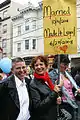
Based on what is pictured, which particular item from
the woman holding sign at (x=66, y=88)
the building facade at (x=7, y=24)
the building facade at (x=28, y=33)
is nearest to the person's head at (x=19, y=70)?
the woman holding sign at (x=66, y=88)

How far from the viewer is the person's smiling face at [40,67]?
3.59 meters

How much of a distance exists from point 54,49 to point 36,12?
28097mm

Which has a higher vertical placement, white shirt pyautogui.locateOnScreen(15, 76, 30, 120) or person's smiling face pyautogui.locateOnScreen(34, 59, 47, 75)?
person's smiling face pyautogui.locateOnScreen(34, 59, 47, 75)

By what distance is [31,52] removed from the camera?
30.5 meters

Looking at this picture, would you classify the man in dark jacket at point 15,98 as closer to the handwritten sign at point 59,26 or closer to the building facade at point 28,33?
the handwritten sign at point 59,26

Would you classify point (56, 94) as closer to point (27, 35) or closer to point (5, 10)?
point (27, 35)

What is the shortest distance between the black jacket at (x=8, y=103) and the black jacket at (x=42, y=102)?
0.69 feet

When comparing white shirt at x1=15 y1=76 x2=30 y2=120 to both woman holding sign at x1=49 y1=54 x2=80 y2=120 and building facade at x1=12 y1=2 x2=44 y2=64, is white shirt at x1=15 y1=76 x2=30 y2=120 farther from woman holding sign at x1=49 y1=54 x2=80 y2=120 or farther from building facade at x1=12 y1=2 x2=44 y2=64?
building facade at x1=12 y1=2 x2=44 y2=64

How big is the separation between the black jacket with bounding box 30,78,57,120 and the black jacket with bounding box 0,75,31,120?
0.21m

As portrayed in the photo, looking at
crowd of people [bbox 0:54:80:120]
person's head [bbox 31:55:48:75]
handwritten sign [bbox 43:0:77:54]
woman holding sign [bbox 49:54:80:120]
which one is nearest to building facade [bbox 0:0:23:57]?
woman holding sign [bbox 49:54:80:120]

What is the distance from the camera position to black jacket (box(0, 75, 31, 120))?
3.22m

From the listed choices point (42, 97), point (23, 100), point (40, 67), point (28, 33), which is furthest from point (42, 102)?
point (28, 33)

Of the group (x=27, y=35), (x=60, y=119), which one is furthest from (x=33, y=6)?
(x=60, y=119)

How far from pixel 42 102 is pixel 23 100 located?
8.4 inches
